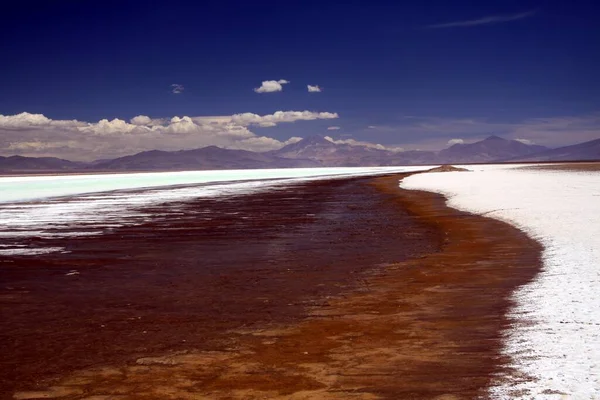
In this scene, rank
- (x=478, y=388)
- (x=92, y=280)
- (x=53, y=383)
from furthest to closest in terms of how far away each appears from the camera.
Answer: (x=92, y=280), (x=53, y=383), (x=478, y=388)

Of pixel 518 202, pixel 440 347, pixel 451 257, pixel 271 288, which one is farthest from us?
pixel 518 202

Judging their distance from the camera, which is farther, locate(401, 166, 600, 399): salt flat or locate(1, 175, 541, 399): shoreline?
locate(1, 175, 541, 399): shoreline

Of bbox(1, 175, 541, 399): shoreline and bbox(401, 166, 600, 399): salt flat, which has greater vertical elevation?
bbox(401, 166, 600, 399): salt flat

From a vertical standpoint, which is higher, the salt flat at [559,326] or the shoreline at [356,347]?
the salt flat at [559,326]

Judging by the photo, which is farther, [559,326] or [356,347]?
[559,326]

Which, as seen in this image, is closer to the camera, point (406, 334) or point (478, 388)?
point (478, 388)

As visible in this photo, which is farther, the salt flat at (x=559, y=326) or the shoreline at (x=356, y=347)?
the shoreline at (x=356, y=347)

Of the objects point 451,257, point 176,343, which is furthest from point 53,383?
point 451,257

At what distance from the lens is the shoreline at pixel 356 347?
6762 mm

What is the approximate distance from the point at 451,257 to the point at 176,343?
8.85 metres

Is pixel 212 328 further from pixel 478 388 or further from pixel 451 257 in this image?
pixel 451 257

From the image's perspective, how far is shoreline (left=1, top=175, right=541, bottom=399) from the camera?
266 inches

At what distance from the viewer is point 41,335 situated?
908cm

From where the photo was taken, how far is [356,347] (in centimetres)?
819
